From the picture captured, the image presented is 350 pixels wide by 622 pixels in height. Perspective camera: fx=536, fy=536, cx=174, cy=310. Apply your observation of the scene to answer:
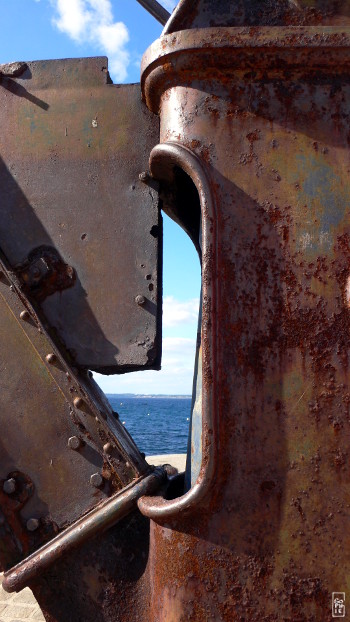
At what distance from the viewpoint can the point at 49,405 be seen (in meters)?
1.99

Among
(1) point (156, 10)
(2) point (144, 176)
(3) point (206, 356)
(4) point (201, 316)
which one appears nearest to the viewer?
(3) point (206, 356)

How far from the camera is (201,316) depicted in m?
1.84

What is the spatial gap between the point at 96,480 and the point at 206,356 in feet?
2.11

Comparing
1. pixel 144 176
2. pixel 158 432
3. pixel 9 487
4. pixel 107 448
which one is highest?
pixel 144 176

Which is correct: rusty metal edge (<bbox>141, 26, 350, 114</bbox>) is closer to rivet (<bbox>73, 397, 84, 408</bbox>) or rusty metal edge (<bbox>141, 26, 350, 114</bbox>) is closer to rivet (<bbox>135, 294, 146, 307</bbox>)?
rivet (<bbox>135, 294, 146, 307</bbox>)

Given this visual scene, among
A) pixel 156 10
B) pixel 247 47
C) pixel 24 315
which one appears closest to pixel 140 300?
pixel 24 315

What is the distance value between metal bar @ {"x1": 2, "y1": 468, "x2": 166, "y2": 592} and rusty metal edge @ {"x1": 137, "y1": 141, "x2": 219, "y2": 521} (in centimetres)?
7

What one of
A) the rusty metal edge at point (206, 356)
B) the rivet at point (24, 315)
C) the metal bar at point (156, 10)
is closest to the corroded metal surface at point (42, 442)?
the rivet at point (24, 315)

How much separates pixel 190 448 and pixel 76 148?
4.11 feet

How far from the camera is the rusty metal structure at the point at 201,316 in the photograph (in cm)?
166

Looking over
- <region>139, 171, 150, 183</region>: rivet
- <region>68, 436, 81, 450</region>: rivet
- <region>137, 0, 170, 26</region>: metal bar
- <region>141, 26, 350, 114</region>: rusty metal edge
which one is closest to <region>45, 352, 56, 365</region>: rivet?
<region>68, 436, 81, 450</region>: rivet

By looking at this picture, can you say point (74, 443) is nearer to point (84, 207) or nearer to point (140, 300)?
point (140, 300)

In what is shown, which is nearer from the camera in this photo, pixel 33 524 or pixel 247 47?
pixel 247 47

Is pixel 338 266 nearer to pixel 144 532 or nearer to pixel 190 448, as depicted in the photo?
pixel 190 448
